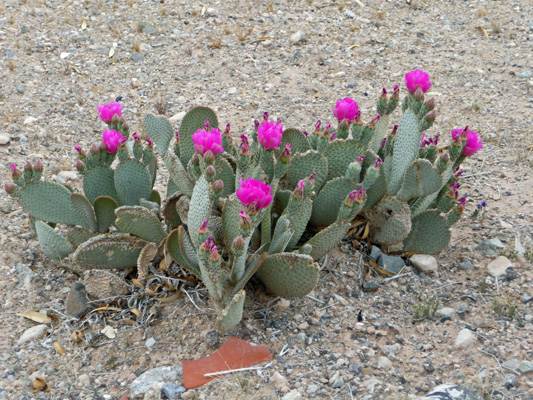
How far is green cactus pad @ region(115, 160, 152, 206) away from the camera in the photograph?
3418 millimetres

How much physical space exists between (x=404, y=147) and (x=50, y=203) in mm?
2012

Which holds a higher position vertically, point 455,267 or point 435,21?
point 435,21

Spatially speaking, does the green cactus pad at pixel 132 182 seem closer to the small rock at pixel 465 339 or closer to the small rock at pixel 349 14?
the small rock at pixel 465 339

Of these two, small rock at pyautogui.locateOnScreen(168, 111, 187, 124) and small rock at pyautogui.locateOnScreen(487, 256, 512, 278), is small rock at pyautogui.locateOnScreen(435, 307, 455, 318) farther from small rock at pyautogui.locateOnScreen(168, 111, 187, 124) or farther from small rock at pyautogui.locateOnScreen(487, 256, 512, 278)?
small rock at pyautogui.locateOnScreen(168, 111, 187, 124)

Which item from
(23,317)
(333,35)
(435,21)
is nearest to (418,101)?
(23,317)

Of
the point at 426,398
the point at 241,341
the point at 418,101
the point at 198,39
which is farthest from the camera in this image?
the point at 198,39

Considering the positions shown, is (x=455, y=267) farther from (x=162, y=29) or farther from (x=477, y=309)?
(x=162, y=29)

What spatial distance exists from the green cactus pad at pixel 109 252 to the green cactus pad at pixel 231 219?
0.56 meters

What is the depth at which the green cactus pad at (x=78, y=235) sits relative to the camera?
340 centimetres

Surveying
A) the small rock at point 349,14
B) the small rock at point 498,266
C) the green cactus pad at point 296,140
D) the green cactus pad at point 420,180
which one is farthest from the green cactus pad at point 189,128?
the small rock at point 349,14

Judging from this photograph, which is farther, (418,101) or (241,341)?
(418,101)

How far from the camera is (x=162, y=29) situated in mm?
6770

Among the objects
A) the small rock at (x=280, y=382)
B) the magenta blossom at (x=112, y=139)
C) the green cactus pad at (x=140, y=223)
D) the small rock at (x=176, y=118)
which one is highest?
the magenta blossom at (x=112, y=139)

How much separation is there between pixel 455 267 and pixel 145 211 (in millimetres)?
1828
